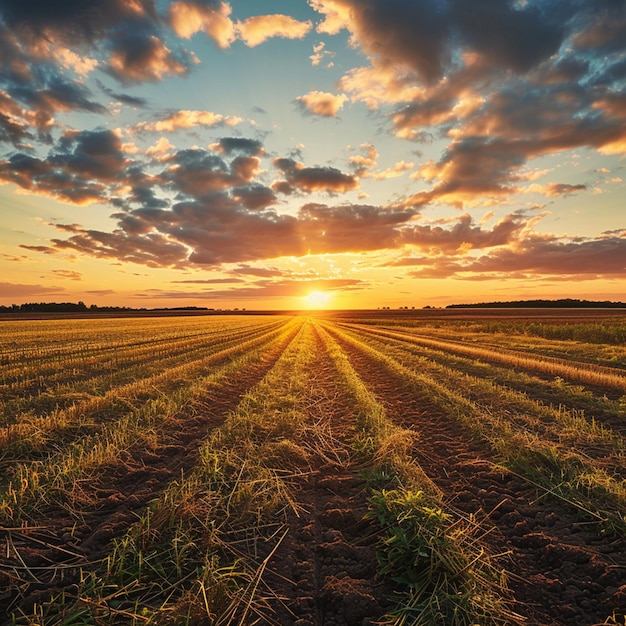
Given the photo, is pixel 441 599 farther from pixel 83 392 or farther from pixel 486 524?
pixel 83 392

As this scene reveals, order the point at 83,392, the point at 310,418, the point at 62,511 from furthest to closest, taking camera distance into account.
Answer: the point at 83,392 < the point at 310,418 < the point at 62,511

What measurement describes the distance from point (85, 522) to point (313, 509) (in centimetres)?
288

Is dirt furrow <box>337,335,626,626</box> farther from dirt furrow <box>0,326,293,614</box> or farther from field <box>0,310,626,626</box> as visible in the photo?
dirt furrow <box>0,326,293,614</box>

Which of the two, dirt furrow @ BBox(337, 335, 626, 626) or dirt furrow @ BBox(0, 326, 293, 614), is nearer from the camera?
dirt furrow @ BBox(337, 335, 626, 626)

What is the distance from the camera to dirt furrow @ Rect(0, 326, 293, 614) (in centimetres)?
387

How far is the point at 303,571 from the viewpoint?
4.05 metres

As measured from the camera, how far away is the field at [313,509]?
11.7 feet

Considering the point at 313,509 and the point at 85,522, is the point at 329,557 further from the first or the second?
the point at 85,522

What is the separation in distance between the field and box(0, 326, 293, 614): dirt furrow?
0.03 m

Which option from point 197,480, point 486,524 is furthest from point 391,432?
point 197,480

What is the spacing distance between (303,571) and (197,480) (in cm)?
239

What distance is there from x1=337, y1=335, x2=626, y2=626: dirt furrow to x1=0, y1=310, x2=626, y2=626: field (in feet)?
0.07

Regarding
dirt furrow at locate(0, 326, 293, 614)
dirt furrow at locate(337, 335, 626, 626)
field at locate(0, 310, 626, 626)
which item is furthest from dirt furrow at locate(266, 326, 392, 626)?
dirt furrow at locate(0, 326, 293, 614)

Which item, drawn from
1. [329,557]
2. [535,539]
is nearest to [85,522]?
[329,557]
